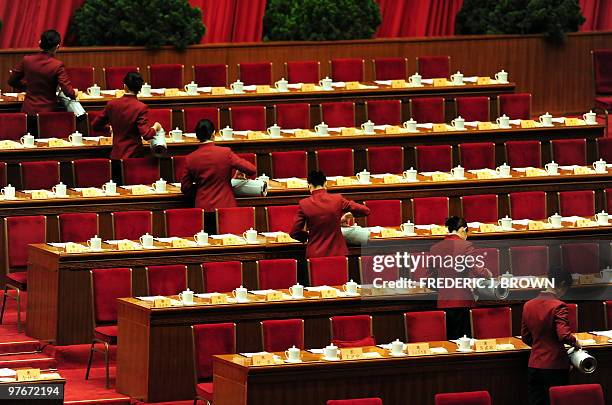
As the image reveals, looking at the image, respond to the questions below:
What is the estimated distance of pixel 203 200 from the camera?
39.2 feet

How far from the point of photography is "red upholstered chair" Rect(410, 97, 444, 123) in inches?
552

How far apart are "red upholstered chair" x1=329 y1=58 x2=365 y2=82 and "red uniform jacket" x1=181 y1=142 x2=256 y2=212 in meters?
2.76

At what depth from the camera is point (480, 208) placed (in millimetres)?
12406

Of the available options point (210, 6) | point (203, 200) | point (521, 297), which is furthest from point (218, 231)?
point (210, 6)

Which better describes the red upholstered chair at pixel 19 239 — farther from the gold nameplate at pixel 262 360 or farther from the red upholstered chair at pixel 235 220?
the gold nameplate at pixel 262 360

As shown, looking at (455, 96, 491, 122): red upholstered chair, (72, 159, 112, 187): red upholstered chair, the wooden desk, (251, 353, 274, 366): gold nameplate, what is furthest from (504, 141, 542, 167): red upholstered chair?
(251, 353, 274, 366): gold nameplate

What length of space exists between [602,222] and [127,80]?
3.44m

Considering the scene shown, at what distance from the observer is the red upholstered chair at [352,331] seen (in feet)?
33.6

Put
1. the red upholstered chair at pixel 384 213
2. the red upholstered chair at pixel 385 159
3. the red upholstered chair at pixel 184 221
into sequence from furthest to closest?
the red upholstered chair at pixel 385 159
the red upholstered chair at pixel 384 213
the red upholstered chair at pixel 184 221

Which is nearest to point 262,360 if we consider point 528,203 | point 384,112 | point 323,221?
point 323,221

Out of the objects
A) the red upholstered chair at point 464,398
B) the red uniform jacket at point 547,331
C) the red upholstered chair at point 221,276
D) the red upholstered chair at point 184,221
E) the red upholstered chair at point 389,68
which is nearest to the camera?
the red upholstered chair at point 464,398

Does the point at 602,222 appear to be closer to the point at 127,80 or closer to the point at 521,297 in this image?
the point at 521,297

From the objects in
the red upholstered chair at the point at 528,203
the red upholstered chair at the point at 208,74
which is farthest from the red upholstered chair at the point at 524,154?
the red upholstered chair at the point at 208,74

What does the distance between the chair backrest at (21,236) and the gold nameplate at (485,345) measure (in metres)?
3.10
